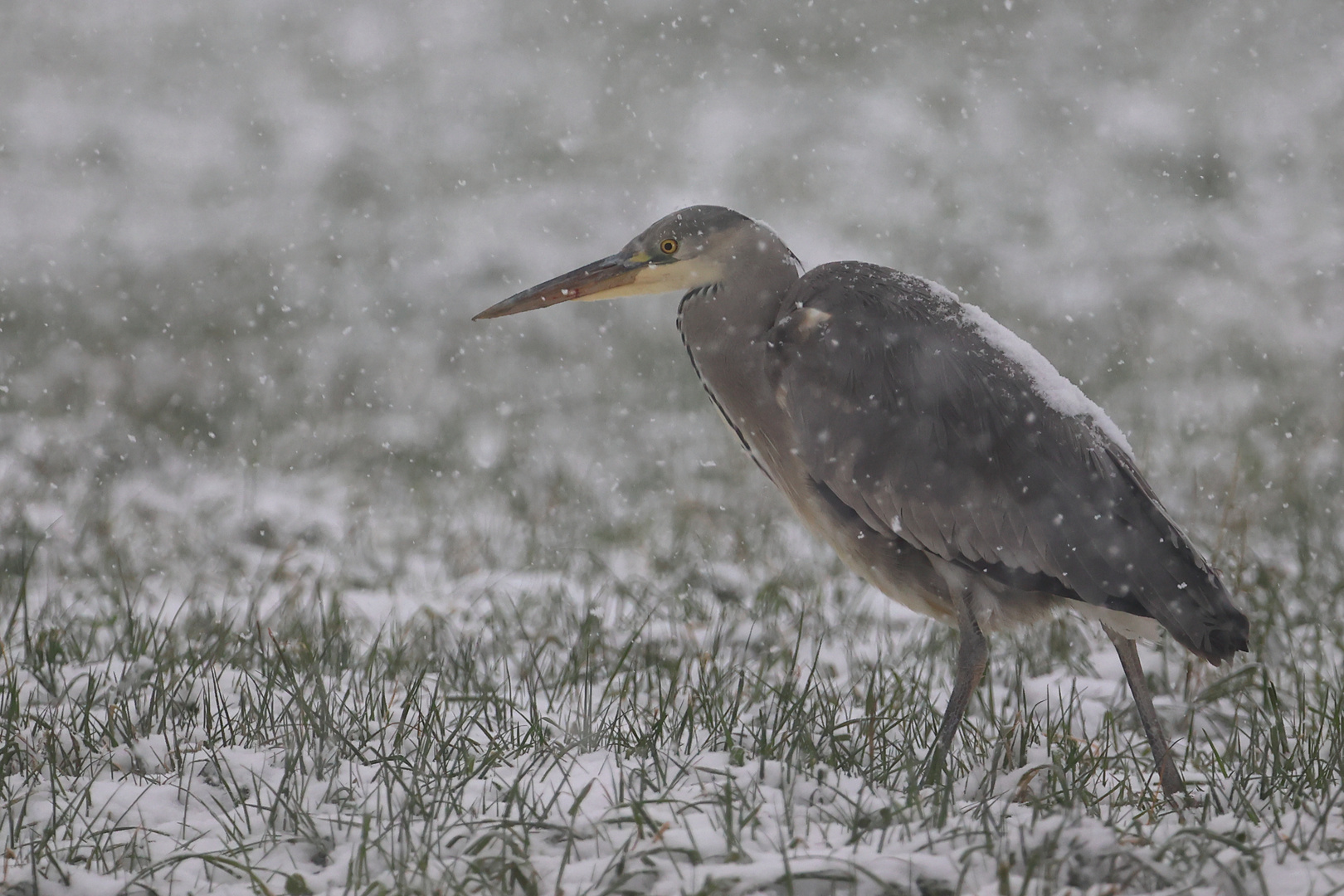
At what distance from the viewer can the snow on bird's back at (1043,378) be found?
3.04 meters

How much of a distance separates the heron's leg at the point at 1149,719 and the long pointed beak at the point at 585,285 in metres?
1.57

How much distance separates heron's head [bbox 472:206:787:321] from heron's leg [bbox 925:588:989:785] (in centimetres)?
113

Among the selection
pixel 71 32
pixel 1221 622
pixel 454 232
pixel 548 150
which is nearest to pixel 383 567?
pixel 1221 622

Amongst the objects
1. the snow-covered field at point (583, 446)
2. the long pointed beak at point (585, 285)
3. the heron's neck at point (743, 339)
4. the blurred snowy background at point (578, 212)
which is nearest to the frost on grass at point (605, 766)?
the snow-covered field at point (583, 446)

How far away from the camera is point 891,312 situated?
3.12m

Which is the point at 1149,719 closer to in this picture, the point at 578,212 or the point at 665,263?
the point at 665,263

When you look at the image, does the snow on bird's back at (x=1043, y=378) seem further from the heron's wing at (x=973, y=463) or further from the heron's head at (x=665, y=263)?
the heron's head at (x=665, y=263)

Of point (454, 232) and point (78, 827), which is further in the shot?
point (454, 232)

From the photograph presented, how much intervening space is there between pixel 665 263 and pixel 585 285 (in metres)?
0.25

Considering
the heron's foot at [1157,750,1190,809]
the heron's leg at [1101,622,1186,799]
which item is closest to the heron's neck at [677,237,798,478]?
the heron's leg at [1101,622,1186,799]

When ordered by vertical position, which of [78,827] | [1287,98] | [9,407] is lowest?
[78,827]

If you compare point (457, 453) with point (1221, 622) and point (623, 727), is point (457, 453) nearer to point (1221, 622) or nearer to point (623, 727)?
point (623, 727)

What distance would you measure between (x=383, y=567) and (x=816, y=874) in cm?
340

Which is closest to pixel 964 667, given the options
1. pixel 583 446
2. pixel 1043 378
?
pixel 1043 378
